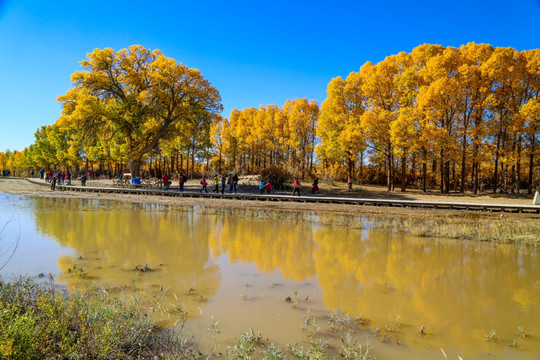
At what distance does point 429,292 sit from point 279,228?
22.6 ft

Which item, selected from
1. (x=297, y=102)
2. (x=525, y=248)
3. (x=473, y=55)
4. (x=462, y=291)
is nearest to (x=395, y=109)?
(x=473, y=55)

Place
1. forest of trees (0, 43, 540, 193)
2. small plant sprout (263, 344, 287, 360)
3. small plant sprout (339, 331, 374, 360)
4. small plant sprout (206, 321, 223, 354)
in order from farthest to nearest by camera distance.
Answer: forest of trees (0, 43, 540, 193)
small plant sprout (206, 321, 223, 354)
small plant sprout (339, 331, 374, 360)
small plant sprout (263, 344, 287, 360)

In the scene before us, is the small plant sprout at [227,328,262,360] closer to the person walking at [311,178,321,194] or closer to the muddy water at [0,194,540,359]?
the muddy water at [0,194,540,359]

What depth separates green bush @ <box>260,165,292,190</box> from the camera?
98.5 ft

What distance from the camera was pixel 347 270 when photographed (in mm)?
7090

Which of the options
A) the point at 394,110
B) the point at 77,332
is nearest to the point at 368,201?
the point at 394,110

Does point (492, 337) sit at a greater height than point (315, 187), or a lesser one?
lesser

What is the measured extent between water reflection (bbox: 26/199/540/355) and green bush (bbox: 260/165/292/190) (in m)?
17.8

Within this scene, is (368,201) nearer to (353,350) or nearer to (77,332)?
(353,350)

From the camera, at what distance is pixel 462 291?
5895 millimetres

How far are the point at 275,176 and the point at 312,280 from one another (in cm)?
2382

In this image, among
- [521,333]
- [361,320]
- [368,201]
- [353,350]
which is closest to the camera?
[353,350]

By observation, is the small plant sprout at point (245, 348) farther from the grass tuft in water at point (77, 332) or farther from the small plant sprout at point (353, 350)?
the small plant sprout at point (353, 350)

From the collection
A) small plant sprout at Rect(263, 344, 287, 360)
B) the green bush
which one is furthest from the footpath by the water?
small plant sprout at Rect(263, 344, 287, 360)
